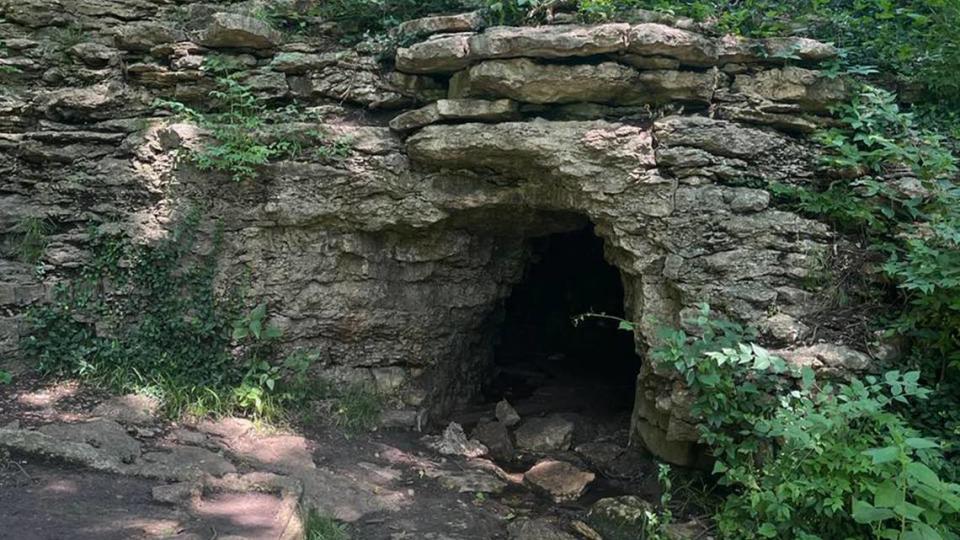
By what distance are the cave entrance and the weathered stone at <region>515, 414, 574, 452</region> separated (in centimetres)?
105

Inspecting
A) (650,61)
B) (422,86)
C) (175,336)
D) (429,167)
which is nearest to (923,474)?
(650,61)

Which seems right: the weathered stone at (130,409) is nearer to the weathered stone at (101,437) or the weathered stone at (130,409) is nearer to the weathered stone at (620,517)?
the weathered stone at (101,437)

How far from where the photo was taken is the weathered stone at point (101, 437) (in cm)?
462

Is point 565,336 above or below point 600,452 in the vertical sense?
below

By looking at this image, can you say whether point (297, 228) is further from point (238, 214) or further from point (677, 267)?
point (677, 267)

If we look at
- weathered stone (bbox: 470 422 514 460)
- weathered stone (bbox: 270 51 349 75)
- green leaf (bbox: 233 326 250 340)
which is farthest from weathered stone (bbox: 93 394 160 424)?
weathered stone (bbox: 270 51 349 75)

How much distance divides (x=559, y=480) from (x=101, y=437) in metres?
3.30

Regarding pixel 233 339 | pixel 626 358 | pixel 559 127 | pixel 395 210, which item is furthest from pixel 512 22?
pixel 626 358

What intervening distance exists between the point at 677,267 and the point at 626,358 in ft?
14.8

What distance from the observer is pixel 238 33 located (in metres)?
6.13

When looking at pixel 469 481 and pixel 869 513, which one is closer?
pixel 869 513

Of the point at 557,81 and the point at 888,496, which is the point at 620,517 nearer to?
the point at 888,496

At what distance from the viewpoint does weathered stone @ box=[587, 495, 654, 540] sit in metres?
4.71

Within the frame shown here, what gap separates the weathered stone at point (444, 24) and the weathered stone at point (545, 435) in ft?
11.6
